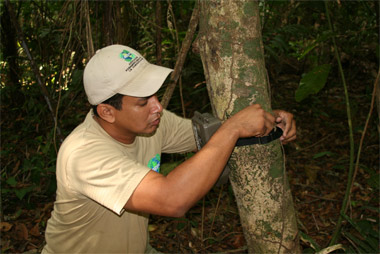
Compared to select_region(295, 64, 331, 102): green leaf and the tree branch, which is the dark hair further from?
select_region(295, 64, 331, 102): green leaf

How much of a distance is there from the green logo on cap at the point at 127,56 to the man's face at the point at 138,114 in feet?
0.64

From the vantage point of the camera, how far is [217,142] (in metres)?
1.50

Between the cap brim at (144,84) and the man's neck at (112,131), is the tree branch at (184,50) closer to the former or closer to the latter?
the cap brim at (144,84)

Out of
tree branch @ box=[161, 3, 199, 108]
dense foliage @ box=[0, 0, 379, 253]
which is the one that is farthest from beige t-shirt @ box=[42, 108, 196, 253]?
dense foliage @ box=[0, 0, 379, 253]

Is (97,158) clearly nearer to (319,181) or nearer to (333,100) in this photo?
(319,181)

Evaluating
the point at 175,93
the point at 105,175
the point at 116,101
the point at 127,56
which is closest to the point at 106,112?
the point at 116,101

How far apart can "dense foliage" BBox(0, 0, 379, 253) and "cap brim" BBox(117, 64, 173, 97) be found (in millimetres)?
962

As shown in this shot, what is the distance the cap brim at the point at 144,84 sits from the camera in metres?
1.76

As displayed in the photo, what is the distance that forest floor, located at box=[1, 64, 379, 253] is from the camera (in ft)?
10.9

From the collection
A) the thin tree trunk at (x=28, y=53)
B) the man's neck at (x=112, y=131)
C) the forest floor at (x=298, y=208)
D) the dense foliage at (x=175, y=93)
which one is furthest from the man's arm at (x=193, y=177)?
the thin tree trunk at (x=28, y=53)

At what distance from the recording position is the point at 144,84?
179cm

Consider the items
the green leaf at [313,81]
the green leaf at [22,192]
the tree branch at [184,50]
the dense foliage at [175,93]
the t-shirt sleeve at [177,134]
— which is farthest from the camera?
the green leaf at [22,192]

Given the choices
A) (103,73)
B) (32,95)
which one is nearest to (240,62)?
(103,73)

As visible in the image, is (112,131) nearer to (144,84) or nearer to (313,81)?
(144,84)
